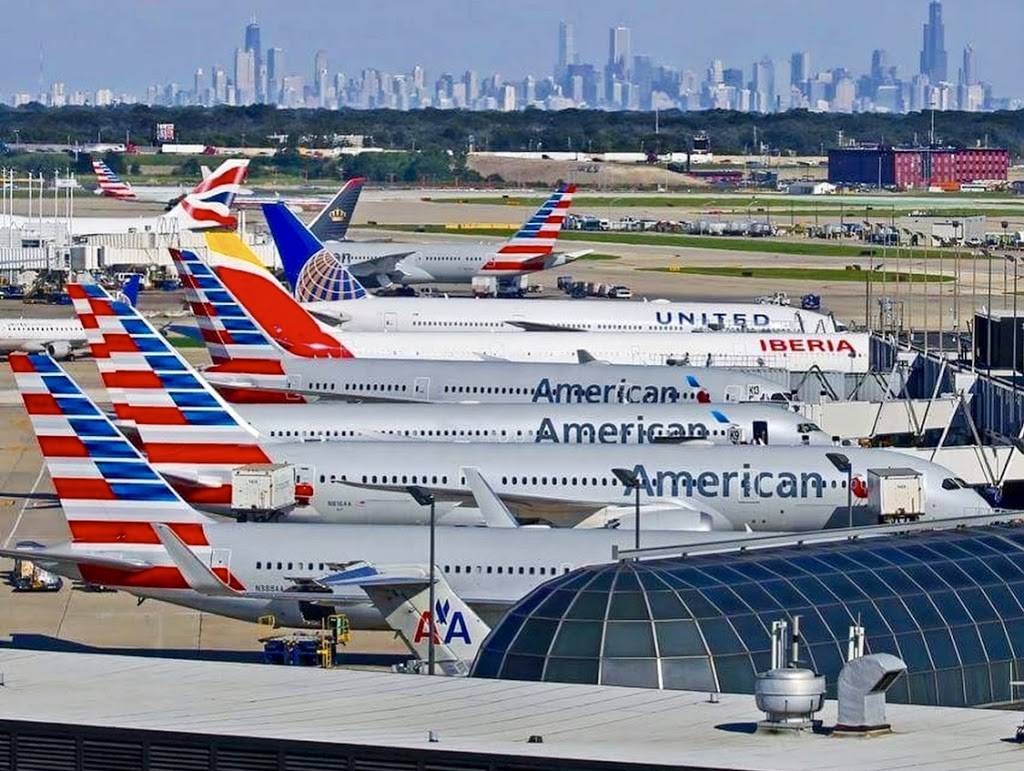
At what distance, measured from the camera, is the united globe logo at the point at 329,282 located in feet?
392

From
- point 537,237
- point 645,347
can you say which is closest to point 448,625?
point 645,347

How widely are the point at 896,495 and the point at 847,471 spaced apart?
1684 mm

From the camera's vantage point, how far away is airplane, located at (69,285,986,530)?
203 ft

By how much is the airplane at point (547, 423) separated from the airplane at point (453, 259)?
8754cm

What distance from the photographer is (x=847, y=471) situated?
2485 inches

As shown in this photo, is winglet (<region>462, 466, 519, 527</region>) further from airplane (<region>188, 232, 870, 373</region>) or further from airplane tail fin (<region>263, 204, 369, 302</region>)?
airplane tail fin (<region>263, 204, 369, 302</region>)

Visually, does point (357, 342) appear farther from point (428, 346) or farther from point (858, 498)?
point (858, 498)

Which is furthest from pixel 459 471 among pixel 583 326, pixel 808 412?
pixel 583 326

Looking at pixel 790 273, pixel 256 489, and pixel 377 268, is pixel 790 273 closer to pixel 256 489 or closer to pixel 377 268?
pixel 377 268

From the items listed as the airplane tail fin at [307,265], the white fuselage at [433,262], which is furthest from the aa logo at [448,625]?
the white fuselage at [433,262]

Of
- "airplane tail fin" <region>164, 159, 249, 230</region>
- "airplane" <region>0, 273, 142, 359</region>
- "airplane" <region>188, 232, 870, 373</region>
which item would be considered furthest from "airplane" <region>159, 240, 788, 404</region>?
"airplane tail fin" <region>164, 159, 249, 230</region>

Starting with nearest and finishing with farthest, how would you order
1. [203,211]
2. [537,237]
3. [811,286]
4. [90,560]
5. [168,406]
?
[90,560]
[168,406]
[537,237]
[811,286]
[203,211]

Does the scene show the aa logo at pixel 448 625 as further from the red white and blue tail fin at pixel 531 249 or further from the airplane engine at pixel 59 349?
the red white and blue tail fin at pixel 531 249

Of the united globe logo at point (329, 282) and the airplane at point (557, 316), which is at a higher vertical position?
the united globe logo at point (329, 282)
